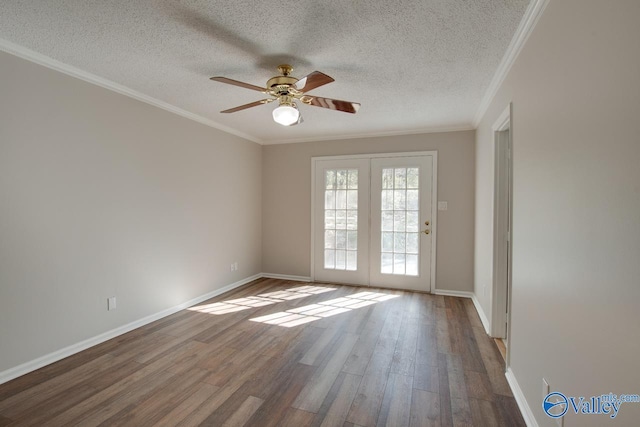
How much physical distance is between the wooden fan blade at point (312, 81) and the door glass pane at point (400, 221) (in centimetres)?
263

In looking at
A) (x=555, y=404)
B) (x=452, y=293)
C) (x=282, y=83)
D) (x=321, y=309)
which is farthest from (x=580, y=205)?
(x=452, y=293)

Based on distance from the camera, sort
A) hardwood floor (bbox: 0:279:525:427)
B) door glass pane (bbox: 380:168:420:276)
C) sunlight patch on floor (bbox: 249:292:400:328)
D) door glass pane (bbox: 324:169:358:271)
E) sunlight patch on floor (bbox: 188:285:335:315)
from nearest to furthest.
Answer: hardwood floor (bbox: 0:279:525:427) < sunlight patch on floor (bbox: 249:292:400:328) < sunlight patch on floor (bbox: 188:285:335:315) < door glass pane (bbox: 380:168:420:276) < door glass pane (bbox: 324:169:358:271)

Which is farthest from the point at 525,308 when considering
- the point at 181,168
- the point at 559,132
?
the point at 181,168

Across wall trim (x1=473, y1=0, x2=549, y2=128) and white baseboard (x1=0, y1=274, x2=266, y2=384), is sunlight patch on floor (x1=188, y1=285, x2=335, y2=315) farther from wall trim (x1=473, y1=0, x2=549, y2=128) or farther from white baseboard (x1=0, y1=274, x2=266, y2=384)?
wall trim (x1=473, y1=0, x2=549, y2=128)

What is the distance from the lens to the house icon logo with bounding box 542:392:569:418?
1.33 m

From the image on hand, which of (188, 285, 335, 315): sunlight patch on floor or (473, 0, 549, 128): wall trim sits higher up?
(473, 0, 549, 128): wall trim

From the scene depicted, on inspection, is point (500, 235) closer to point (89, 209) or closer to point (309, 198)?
point (309, 198)

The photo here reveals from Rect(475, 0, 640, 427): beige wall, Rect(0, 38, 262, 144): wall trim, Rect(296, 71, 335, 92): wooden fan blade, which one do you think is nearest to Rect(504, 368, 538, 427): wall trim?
Rect(475, 0, 640, 427): beige wall

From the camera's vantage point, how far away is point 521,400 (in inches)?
73.9

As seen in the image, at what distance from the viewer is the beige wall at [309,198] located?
13.8ft

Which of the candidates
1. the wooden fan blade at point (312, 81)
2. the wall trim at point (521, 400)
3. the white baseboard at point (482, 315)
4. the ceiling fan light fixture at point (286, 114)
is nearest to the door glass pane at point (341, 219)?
the white baseboard at point (482, 315)

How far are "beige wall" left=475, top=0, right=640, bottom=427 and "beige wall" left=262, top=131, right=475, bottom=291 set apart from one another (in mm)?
2299

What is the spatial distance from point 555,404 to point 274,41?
8.72 ft

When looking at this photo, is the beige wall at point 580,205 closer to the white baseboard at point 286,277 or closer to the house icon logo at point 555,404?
the house icon logo at point 555,404
